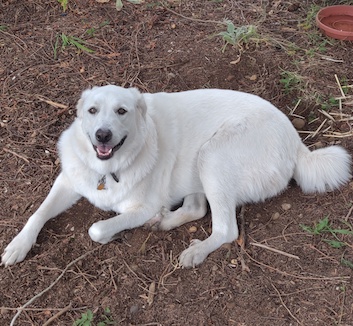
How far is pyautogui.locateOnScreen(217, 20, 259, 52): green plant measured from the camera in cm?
486

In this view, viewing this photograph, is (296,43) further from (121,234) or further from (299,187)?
(121,234)

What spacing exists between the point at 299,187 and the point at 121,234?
1385 millimetres

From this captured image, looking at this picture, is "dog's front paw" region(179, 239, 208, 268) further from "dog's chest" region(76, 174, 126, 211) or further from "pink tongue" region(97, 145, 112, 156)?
"pink tongue" region(97, 145, 112, 156)

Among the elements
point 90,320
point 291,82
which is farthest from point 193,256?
point 291,82

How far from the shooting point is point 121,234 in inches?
133

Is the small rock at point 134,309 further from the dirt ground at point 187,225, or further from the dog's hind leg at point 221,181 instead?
the dog's hind leg at point 221,181

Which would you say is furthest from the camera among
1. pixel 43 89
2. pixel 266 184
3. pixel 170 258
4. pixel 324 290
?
pixel 43 89

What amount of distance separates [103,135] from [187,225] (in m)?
0.98

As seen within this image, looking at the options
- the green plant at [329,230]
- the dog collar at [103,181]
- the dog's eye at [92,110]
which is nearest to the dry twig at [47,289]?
the dog collar at [103,181]

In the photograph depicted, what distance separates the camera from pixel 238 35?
4.88 meters

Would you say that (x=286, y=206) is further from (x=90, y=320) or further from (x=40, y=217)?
(x=40, y=217)

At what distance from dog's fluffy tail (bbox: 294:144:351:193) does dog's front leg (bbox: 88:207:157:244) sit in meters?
1.13

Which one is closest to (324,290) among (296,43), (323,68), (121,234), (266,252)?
(266,252)

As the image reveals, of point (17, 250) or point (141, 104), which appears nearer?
point (17, 250)
